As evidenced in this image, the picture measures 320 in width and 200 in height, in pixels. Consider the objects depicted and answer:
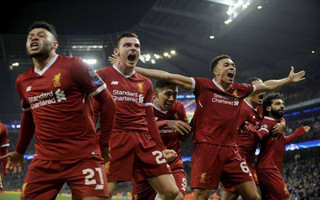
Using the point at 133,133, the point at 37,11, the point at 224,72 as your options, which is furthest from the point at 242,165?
the point at 37,11

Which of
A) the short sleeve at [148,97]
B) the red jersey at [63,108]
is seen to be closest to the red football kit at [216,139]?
the short sleeve at [148,97]

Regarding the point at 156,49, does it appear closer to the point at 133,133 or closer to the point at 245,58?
the point at 245,58

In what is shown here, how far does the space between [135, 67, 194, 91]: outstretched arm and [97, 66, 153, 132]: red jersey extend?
1.52 ft

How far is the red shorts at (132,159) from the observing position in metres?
4.57

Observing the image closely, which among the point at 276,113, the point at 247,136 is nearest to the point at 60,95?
the point at 247,136

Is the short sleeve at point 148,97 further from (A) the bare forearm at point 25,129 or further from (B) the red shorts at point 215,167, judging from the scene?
(A) the bare forearm at point 25,129

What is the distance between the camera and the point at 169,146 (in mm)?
6152

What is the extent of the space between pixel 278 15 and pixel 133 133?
24.8 meters

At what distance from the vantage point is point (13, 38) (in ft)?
111

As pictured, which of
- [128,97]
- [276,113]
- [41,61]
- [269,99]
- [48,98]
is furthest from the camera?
[269,99]

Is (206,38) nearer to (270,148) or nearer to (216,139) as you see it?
(270,148)

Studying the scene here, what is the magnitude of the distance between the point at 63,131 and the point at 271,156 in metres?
4.98

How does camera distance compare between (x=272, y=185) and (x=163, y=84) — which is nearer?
(x=163, y=84)

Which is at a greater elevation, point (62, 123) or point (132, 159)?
point (62, 123)
